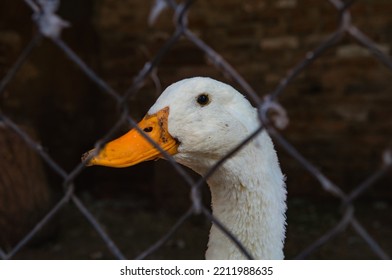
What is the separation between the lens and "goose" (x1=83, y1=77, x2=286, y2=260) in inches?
60.9

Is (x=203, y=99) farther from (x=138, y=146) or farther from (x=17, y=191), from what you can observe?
(x=17, y=191)

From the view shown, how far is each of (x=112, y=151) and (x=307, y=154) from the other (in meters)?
3.41

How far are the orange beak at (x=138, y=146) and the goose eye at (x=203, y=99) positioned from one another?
0.31ft

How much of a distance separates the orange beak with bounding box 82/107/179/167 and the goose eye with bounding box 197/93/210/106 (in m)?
0.09

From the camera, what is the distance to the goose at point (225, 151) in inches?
60.9

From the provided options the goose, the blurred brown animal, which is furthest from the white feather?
the blurred brown animal

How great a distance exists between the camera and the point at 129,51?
475cm

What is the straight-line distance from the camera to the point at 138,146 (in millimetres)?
1480

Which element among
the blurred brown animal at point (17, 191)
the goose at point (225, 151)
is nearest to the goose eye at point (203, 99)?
the goose at point (225, 151)

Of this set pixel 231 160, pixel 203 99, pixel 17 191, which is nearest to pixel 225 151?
pixel 231 160

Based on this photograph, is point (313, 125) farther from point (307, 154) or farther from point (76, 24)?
point (76, 24)

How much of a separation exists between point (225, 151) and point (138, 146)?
265mm

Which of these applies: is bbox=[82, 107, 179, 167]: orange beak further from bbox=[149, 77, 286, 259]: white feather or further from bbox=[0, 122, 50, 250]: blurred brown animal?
bbox=[0, 122, 50, 250]: blurred brown animal
